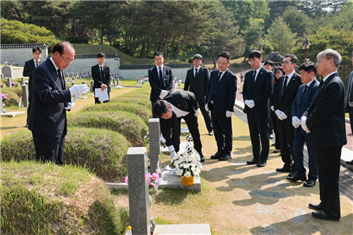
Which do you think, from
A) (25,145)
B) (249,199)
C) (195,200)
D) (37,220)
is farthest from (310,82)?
(25,145)

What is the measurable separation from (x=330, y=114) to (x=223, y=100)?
286 cm

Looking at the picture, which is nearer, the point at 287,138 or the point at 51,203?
the point at 51,203

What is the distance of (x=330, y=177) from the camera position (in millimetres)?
3537

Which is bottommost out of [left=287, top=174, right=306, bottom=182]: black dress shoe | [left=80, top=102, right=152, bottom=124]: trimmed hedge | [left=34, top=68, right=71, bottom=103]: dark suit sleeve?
[left=287, top=174, right=306, bottom=182]: black dress shoe

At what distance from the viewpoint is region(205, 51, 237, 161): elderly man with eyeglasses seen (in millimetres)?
6059

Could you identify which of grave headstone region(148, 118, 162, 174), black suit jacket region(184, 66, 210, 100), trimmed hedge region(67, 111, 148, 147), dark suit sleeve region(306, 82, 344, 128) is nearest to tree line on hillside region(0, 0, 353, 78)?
black suit jacket region(184, 66, 210, 100)

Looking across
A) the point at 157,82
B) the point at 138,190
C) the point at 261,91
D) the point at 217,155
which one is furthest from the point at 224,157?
the point at 138,190

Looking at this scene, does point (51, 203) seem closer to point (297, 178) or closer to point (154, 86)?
point (297, 178)

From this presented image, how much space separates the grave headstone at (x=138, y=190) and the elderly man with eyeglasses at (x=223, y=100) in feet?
11.8

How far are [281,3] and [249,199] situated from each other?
91990 millimetres

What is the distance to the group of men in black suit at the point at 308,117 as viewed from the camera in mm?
3477

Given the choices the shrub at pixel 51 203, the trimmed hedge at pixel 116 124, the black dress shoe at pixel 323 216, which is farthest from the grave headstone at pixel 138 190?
the trimmed hedge at pixel 116 124

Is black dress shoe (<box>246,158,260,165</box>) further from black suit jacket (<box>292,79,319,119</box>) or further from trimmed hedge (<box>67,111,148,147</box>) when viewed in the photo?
trimmed hedge (<box>67,111,148,147</box>)

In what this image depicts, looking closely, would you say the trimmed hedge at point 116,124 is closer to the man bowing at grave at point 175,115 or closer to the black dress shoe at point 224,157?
the man bowing at grave at point 175,115
